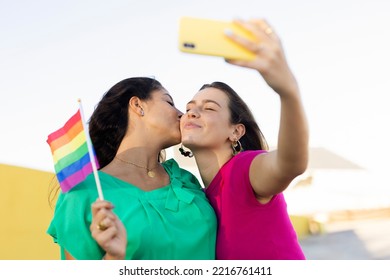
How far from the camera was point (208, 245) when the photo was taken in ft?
9.55

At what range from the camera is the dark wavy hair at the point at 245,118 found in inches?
130

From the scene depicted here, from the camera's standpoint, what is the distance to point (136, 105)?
334 centimetres

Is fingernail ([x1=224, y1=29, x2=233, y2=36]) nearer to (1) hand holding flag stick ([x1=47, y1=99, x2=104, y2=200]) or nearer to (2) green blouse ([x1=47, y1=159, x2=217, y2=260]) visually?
(1) hand holding flag stick ([x1=47, y1=99, x2=104, y2=200])

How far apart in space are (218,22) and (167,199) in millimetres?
1152

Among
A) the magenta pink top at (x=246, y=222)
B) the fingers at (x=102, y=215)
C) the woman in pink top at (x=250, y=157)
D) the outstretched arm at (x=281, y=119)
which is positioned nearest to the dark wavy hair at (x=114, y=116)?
the woman in pink top at (x=250, y=157)

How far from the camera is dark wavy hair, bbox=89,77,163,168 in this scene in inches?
132

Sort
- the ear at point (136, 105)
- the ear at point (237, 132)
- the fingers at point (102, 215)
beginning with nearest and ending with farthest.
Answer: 1. the fingers at point (102, 215)
2. the ear at point (237, 132)
3. the ear at point (136, 105)

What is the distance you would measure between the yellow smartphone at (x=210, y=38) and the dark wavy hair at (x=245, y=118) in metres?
1.22

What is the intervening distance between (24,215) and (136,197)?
439 centimetres

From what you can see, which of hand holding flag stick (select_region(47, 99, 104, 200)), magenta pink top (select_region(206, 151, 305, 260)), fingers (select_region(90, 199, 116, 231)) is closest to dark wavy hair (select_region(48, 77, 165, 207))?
hand holding flag stick (select_region(47, 99, 104, 200))

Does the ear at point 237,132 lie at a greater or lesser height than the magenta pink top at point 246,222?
greater

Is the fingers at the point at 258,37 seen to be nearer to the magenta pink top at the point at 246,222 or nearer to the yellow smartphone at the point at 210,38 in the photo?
the yellow smartphone at the point at 210,38

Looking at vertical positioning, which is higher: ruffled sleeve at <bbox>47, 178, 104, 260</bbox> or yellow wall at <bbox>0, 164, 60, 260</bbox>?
yellow wall at <bbox>0, 164, 60, 260</bbox>
